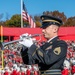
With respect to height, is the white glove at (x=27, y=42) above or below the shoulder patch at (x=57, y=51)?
above

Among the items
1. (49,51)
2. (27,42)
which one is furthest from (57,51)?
(27,42)

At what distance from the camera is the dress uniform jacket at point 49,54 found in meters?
3.03

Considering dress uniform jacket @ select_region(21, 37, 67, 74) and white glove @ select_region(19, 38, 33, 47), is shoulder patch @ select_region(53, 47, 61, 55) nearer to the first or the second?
dress uniform jacket @ select_region(21, 37, 67, 74)

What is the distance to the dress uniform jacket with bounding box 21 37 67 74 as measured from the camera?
3029 millimetres

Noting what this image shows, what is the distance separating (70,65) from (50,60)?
7.02 meters

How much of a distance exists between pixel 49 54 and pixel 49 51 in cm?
Result: 6

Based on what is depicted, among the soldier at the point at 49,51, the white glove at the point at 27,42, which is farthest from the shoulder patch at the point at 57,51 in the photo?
the white glove at the point at 27,42

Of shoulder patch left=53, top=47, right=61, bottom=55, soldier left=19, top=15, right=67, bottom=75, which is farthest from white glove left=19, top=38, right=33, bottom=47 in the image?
shoulder patch left=53, top=47, right=61, bottom=55

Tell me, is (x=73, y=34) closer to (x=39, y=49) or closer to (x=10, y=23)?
(x=39, y=49)

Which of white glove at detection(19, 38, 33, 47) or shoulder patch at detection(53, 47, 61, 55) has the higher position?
white glove at detection(19, 38, 33, 47)

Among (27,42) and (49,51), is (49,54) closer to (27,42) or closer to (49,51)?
(49,51)

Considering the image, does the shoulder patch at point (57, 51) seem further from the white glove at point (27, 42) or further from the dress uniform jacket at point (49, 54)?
the white glove at point (27, 42)

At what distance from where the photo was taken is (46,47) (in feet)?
10.6

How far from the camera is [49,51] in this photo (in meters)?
3.12
